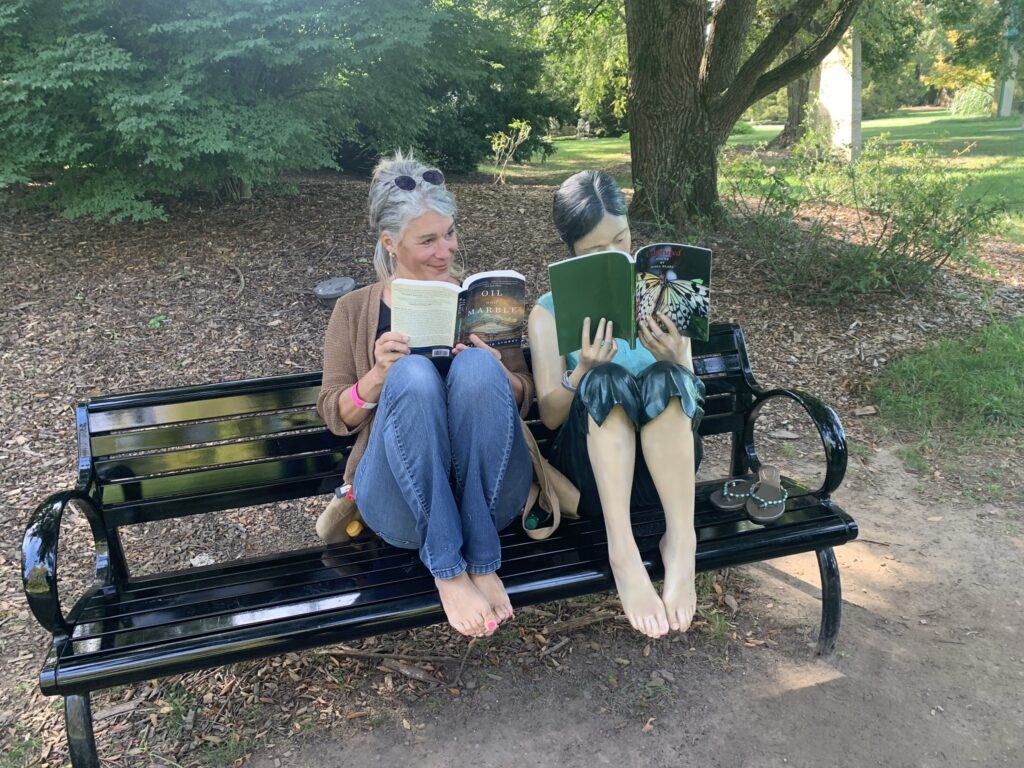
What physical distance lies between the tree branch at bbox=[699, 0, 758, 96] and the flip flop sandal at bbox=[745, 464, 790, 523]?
4304 millimetres

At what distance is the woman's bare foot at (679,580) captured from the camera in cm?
218

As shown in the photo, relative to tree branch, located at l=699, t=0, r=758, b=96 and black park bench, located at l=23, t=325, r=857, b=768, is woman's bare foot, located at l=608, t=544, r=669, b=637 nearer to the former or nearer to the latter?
black park bench, located at l=23, t=325, r=857, b=768

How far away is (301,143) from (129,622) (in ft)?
13.8

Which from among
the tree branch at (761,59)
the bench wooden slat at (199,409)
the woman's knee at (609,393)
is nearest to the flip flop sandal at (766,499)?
the woman's knee at (609,393)

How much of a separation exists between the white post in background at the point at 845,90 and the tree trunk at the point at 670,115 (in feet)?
21.2

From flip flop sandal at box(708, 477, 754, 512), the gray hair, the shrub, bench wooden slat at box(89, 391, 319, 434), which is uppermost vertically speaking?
the shrub

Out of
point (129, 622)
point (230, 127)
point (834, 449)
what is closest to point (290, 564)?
point (129, 622)

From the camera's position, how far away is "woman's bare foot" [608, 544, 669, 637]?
215cm

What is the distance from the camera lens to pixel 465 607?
81.2 inches

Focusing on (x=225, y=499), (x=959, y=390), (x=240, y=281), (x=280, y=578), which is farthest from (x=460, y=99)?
(x=280, y=578)

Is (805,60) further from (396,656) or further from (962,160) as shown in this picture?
(962,160)

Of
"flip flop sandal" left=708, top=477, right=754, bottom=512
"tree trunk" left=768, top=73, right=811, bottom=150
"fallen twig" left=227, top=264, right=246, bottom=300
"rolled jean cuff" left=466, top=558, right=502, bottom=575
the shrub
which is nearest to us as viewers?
"rolled jean cuff" left=466, top=558, right=502, bottom=575

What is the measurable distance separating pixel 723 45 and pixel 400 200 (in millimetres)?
4619

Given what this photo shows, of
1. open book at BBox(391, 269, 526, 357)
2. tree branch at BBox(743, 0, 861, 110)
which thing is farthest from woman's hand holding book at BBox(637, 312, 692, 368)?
tree branch at BBox(743, 0, 861, 110)
